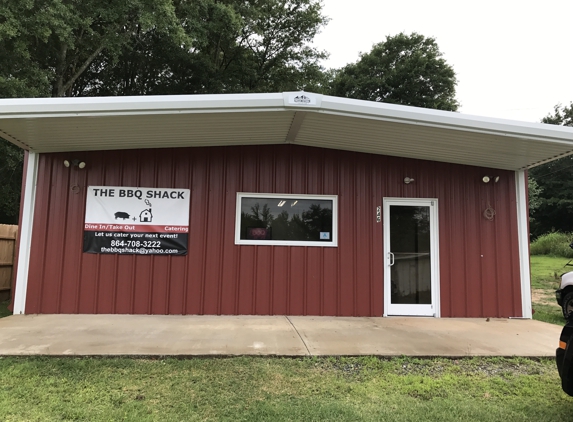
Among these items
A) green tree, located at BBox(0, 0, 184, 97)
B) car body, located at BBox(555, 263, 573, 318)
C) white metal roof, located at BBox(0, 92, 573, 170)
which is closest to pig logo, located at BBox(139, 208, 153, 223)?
white metal roof, located at BBox(0, 92, 573, 170)

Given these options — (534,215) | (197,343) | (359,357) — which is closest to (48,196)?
(197,343)

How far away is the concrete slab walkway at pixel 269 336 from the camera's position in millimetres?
4203

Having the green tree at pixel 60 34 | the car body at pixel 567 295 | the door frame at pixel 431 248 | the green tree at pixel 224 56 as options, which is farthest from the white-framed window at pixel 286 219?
the green tree at pixel 224 56

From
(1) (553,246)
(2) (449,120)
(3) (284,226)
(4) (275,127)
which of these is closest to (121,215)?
(3) (284,226)

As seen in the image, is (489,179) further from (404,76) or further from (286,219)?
(404,76)

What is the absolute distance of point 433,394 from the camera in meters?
3.25

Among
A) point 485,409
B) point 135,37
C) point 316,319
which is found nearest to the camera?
point 485,409

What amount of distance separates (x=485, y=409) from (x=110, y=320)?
15.8ft

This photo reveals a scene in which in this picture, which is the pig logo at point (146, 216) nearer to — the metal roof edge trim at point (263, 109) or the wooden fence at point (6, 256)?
the metal roof edge trim at point (263, 109)

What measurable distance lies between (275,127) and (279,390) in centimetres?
356

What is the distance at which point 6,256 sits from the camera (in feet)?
24.9

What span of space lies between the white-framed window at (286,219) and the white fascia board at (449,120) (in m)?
2.02

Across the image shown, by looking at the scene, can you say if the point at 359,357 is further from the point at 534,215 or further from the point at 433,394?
the point at 534,215

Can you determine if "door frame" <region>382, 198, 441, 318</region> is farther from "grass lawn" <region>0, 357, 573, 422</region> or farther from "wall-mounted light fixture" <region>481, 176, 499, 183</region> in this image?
"grass lawn" <region>0, 357, 573, 422</region>
